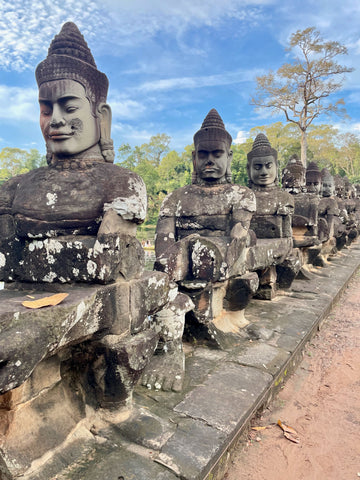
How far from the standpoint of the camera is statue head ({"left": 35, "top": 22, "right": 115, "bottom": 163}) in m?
2.28

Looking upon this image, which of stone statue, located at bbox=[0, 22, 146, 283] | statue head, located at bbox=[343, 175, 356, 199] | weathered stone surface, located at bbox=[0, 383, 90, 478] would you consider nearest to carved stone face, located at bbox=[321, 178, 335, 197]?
statue head, located at bbox=[343, 175, 356, 199]

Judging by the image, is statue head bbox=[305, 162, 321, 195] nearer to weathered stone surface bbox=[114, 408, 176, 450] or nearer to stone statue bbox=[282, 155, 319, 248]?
stone statue bbox=[282, 155, 319, 248]

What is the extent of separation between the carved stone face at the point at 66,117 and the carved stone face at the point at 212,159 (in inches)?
71.4

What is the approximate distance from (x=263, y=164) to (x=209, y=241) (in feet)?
8.22

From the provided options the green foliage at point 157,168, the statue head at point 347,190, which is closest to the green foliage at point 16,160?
the green foliage at point 157,168

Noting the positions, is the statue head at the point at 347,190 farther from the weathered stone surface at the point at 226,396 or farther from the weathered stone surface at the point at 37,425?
the weathered stone surface at the point at 37,425

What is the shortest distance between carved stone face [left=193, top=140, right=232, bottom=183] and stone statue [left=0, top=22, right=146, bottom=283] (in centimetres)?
176

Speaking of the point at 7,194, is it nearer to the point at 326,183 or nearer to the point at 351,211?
the point at 326,183

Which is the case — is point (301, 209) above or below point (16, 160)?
below

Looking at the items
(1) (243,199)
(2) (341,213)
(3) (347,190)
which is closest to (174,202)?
(1) (243,199)

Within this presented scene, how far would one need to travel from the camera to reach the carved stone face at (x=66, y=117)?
2.28 m

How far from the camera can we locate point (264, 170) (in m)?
5.41

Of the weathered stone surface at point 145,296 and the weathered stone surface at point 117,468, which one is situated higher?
the weathered stone surface at point 145,296

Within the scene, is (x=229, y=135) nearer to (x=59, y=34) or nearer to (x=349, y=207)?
(x=59, y=34)
